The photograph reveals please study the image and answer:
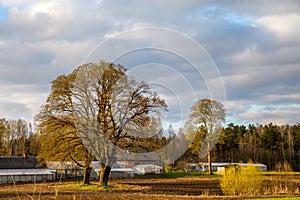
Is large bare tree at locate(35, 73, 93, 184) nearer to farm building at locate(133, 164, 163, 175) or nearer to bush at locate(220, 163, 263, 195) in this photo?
bush at locate(220, 163, 263, 195)

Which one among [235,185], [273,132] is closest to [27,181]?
[235,185]

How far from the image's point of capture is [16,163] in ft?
198

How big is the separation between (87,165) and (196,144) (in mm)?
28754

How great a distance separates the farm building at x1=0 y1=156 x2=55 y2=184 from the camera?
172ft

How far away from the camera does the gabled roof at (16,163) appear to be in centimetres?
5938

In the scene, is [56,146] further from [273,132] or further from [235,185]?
[273,132]

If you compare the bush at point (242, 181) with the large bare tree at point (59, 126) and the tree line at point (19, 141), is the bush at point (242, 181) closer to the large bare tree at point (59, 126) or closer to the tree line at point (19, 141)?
the large bare tree at point (59, 126)

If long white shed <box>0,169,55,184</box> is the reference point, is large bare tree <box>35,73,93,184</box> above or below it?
above

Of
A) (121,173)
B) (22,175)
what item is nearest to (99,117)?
(22,175)

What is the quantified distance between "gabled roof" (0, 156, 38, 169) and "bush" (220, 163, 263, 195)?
4008cm

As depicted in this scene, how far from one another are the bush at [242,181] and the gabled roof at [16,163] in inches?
1578

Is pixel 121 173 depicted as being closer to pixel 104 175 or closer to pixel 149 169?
pixel 149 169

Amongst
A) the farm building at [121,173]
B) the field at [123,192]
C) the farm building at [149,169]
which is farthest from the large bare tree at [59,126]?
the farm building at [149,169]

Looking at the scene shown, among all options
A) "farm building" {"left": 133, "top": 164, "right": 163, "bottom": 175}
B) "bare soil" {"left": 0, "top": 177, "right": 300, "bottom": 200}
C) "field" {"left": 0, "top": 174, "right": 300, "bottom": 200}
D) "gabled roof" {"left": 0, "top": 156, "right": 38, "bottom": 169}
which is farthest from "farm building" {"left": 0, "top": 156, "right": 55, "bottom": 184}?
"farm building" {"left": 133, "top": 164, "right": 163, "bottom": 175}
